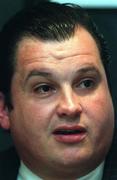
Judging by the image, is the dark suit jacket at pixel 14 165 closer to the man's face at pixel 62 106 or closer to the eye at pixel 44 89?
the man's face at pixel 62 106

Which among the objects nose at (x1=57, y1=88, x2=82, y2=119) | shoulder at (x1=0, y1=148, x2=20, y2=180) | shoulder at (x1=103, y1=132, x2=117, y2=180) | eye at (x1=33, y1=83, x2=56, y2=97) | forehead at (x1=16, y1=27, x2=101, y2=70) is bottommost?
shoulder at (x1=0, y1=148, x2=20, y2=180)

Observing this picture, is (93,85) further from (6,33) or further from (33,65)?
(6,33)

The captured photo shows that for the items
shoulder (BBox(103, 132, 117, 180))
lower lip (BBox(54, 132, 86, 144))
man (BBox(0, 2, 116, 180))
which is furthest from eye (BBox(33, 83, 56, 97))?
shoulder (BBox(103, 132, 117, 180))

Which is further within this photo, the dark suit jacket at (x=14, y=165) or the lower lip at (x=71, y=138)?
the dark suit jacket at (x=14, y=165)

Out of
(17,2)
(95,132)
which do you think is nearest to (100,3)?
(17,2)

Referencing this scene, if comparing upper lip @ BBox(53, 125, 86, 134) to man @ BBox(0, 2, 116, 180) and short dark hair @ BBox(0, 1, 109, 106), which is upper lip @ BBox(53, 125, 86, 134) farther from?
short dark hair @ BBox(0, 1, 109, 106)

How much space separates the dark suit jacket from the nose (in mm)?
200

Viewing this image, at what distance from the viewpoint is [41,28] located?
4.15 ft

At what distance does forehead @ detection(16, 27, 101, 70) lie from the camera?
1.24 metres

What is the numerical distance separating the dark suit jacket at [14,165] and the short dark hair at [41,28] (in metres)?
0.17

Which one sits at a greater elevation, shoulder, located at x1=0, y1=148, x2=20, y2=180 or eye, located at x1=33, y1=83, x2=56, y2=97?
eye, located at x1=33, y1=83, x2=56, y2=97

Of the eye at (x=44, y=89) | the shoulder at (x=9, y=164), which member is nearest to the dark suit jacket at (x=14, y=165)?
the shoulder at (x=9, y=164)

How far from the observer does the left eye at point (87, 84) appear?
4.08 ft

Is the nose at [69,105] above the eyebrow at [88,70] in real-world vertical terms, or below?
below
